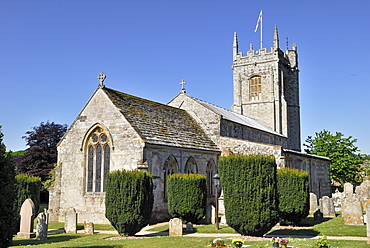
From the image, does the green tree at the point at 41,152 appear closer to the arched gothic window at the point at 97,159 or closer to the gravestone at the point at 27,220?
the arched gothic window at the point at 97,159

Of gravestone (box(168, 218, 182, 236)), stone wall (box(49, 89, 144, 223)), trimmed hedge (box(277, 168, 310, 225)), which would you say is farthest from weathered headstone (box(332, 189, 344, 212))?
gravestone (box(168, 218, 182, 236))

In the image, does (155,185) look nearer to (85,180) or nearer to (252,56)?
(85,180)

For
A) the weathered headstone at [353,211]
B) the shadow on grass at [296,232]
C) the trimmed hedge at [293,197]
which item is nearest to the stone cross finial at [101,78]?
the trimmed hedge at [293,197]

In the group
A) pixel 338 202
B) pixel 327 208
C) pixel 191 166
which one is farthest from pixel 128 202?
pixel 338 202

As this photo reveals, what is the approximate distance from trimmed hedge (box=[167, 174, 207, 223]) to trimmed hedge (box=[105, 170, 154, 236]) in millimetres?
3642

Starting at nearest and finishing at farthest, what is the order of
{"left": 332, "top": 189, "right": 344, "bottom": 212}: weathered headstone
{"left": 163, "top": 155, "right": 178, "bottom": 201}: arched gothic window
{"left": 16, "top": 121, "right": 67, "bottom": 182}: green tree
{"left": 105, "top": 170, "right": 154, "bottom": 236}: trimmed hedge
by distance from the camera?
{"left": 105, "top": 170, "right": 154, "bottom": 236}: trimmed hedge
{"left": 163, "top": 155, "right": 178, "bottom": 201}: arched gothic window
{"left": 332, "top": 189, "right": 344, "bottom": 212}: weathered headstone
{"left": 16, "top": 121, "right": 67, "bottom": 182}: green tree

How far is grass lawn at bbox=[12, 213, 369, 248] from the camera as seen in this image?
14.8 m

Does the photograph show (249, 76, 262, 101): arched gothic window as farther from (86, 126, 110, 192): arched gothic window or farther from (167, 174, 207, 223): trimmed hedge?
(167, 174, 207, 223): trimmed hedge

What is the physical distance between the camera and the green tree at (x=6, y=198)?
36.2 feet

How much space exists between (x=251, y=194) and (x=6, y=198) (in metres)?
9.45

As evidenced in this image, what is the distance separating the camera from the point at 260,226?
640 inches

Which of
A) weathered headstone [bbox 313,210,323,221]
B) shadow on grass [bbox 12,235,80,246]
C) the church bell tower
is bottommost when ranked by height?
shadow on grass [bbox 12,235,80,246]

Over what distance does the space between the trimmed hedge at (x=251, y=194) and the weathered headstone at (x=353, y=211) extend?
22.6 ft

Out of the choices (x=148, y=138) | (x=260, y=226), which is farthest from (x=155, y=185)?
(x=260, y=226)
